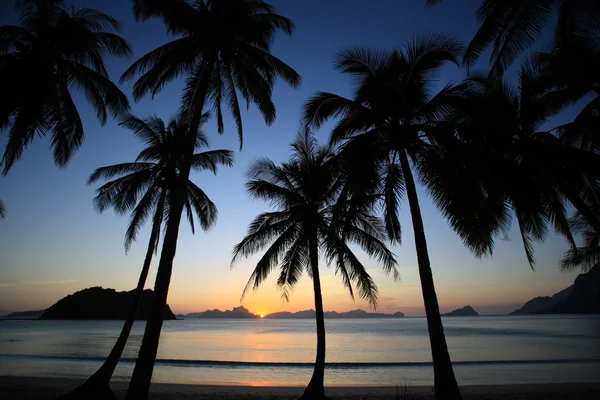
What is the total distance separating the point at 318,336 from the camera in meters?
12.1

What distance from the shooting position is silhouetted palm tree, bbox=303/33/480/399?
29.6 feet

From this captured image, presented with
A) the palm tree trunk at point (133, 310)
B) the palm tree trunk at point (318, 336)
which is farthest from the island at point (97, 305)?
the palm tree trunk at point (318, 336)

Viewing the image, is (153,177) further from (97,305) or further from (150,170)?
(97,305)

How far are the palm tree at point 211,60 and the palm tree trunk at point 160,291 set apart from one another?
2 cm

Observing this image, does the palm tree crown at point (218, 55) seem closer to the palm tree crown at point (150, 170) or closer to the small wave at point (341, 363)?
the palm tree crown at point (150, 170)

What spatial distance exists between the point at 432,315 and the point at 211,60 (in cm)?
900

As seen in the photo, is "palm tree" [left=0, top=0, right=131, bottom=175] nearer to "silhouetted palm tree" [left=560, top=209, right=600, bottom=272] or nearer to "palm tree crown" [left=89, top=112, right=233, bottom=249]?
"palm tree crown" [left=89, top=112, right=233, bottom=249]

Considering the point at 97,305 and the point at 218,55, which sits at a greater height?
the point at 218,55

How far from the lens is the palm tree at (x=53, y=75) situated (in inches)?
372

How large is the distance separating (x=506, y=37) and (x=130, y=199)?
13.4 metres

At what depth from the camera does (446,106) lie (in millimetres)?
10055

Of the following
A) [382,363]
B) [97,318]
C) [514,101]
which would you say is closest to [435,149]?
[514,101]

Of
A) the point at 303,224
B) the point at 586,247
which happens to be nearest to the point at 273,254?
the point at 303,224

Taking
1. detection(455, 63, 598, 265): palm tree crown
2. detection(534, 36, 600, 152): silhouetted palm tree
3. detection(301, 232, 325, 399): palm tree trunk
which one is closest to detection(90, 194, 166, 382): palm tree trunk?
detection(301, 232, 325, 399): palm tree trunk
